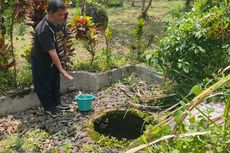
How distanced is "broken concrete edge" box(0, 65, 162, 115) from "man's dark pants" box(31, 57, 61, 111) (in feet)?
1.03

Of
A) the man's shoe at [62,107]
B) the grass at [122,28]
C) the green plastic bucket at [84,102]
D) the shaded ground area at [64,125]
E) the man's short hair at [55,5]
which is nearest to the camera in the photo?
the shaded ground area at [64,125]

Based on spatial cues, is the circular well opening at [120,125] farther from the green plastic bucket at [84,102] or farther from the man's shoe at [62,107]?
the man's shoe at [62,107]

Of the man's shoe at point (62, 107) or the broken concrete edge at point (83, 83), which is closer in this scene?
the broken concrete edge at point (83, 83)

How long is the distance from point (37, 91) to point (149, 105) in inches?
64.1

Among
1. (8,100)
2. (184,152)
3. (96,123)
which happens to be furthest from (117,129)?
(184,152)

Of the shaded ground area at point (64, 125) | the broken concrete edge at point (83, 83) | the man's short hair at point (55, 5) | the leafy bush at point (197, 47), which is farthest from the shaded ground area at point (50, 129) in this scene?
the man's short hair at point (55, 5)

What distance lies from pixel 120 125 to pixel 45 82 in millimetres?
1190

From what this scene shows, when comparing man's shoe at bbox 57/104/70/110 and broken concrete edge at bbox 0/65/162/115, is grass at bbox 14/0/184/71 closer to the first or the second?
broken concrete edge at bbox 0/65/162/115

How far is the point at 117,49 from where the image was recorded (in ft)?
24.7

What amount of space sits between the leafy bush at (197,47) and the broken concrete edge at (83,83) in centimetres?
77

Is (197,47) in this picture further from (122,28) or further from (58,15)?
(122,28)

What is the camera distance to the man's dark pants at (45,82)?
477cm

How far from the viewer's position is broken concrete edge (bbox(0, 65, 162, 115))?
16.3ft

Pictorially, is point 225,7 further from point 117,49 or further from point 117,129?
point 117,49
